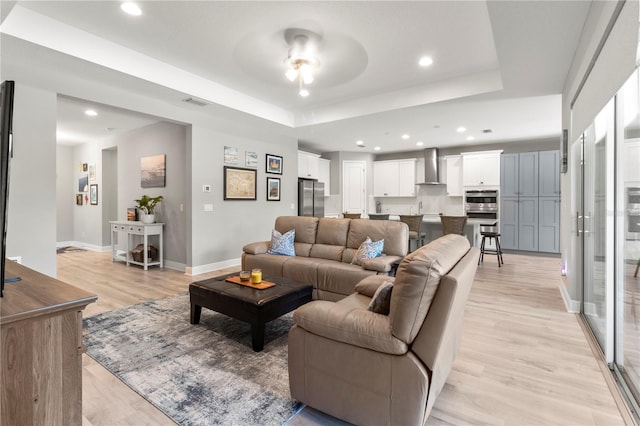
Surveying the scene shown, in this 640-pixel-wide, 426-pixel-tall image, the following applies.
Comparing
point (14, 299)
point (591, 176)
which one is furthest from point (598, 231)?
point (14, 299)

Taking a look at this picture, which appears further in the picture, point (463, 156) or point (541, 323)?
point (463, 156)

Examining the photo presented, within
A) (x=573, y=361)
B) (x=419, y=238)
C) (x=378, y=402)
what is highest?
(x=419, y=238)

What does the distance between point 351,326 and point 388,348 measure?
0.21 m

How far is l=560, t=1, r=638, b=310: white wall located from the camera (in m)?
1.60

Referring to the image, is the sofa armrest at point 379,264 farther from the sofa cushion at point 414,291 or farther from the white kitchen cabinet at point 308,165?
the white kitchen cabinet at point 308,165

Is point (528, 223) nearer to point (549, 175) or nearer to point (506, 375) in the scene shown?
point (549, 175)

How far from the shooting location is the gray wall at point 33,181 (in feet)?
11.6

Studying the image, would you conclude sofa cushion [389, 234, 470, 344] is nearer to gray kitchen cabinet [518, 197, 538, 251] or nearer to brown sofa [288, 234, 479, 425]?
brown sofa [288, 234, 479, 425]

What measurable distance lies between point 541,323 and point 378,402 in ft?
8.21

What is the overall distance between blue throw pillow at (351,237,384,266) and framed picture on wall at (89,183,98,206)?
701 centimetres

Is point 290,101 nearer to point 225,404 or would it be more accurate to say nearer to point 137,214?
point 137,214

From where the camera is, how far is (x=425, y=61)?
3719 millimetres

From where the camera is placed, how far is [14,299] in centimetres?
116

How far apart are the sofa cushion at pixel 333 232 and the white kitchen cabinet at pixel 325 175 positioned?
425cm
